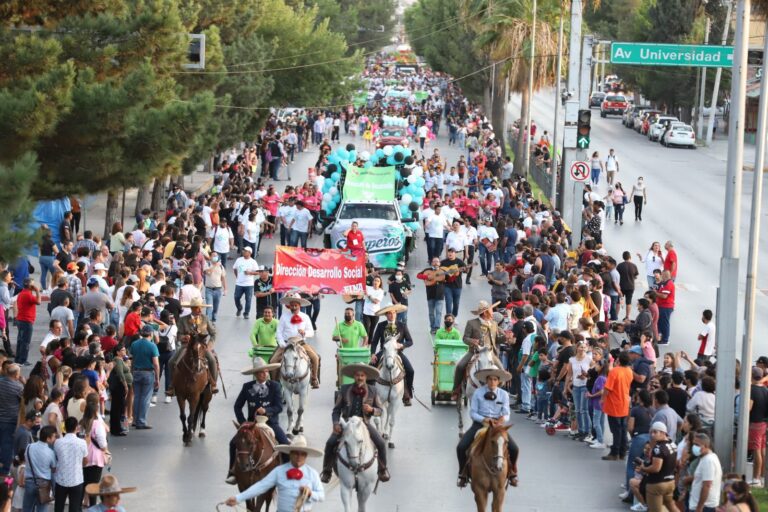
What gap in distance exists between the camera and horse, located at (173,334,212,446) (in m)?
19.4

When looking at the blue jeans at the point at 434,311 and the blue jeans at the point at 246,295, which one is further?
the blue jeans at the point at 246,295

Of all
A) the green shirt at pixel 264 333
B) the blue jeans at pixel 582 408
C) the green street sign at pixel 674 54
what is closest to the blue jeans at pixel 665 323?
the green street sign at pixel 674 54

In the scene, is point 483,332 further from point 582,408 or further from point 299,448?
point 299,448

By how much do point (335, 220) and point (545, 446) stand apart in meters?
16.1

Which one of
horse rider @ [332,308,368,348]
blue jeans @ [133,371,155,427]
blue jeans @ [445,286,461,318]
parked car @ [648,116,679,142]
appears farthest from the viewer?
parked car @ [648,116,679,142]

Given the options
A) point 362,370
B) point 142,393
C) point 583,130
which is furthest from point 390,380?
point 583,130

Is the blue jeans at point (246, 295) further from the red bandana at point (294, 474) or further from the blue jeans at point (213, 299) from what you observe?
the red bandana at point (294, 474)

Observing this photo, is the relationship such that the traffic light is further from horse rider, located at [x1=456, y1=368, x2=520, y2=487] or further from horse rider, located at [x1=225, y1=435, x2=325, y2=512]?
horse rider, located at [x1=225, y1=435, x2=325, y2=512]

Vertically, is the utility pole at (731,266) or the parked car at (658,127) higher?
the utility pole at (731,266)

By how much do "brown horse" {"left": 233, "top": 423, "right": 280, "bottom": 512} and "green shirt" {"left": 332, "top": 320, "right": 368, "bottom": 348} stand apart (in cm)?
582

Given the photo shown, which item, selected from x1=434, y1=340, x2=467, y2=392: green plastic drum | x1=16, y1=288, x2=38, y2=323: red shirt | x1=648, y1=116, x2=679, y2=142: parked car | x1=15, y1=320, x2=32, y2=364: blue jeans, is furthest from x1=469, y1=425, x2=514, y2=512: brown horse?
x1=648, y1=116, x2=679, y2=142: parked car

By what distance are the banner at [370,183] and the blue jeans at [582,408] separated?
56.6 ft

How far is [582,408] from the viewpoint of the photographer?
20156 millimetres

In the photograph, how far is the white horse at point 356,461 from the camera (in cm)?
1544
